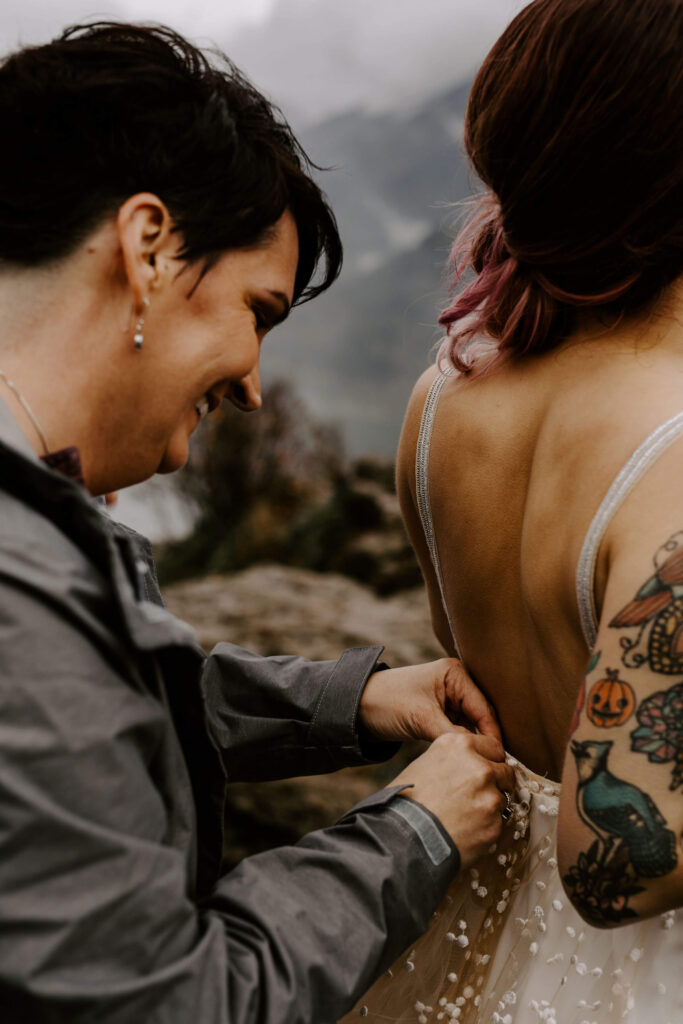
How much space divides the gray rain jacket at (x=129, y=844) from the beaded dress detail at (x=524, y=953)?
37cm

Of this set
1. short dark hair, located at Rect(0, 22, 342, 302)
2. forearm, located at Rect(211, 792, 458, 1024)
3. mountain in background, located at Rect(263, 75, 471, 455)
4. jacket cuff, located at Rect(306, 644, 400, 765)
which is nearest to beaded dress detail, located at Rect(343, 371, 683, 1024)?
jacket cuff, located at Rect(306, 644, 400, 765)

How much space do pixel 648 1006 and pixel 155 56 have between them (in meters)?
1.60

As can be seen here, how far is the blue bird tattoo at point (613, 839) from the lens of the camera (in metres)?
1.10

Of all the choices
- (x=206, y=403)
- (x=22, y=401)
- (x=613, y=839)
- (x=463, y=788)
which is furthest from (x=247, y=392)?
(x=613, y=839)

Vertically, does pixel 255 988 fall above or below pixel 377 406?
above

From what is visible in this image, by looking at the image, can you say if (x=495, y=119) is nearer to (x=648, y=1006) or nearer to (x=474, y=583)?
(x=474, y=583)

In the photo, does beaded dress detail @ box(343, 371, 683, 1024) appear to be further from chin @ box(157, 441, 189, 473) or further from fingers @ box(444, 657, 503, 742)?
chin @ box(157, 441, 189, 473)

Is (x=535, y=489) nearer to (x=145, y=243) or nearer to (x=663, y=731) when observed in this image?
(x=663, y=731)

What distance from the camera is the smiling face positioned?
49.2 inches

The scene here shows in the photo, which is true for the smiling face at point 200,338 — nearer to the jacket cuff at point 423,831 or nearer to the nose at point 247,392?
the nose at point 247,392

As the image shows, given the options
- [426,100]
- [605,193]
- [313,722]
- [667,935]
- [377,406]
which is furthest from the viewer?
[377,406]

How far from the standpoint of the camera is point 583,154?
1243mm

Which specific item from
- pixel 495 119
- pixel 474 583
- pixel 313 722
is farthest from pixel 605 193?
pixel 313 722

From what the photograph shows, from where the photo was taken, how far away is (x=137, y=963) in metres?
0.91
